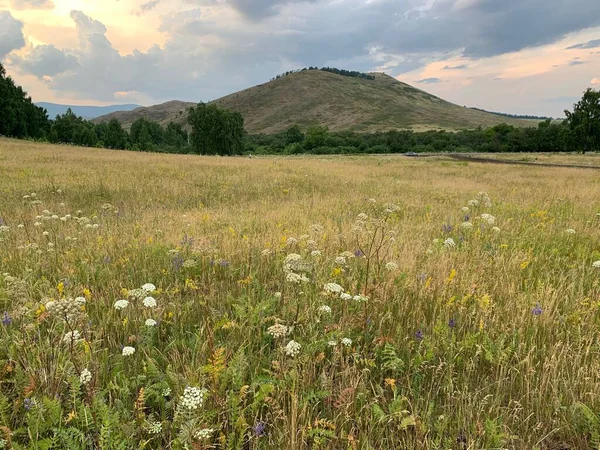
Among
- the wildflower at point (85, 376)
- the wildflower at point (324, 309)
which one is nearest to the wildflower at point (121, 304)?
the wildflower at point (85, 376)

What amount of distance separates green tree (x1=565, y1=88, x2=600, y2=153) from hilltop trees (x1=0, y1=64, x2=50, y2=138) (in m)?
99.8

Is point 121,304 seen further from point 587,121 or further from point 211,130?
point 211,130

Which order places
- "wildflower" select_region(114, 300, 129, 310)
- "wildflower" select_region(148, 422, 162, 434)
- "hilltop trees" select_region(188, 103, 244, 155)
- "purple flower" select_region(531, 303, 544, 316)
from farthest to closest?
"hilltop trees" select_region(188, 103, 244, 155) → "purple flower" select_region(531, 303, 544, 316) → "wildflower" select_region(114, 300, 129, 310) → "wildflower" select_region(148, 422, 162, 434)

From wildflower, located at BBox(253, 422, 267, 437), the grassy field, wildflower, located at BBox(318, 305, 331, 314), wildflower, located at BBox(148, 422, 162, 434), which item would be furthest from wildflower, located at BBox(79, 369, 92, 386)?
wildflower, located at BBox(318, 305, 331, 314)

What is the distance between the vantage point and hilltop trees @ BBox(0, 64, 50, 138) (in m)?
59.3

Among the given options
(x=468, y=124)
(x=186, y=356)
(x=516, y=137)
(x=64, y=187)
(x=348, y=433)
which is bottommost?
(x=348, y=433)

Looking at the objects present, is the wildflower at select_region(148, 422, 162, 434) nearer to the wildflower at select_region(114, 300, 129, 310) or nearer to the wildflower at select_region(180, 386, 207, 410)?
the wildflower at select_region(180, 386, 207, 410)

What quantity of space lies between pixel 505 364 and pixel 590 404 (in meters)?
0.54

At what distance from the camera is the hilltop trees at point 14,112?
59.3m

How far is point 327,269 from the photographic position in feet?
15.3

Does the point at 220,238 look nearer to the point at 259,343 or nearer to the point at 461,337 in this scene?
the point at 259,343

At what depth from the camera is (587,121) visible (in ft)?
201

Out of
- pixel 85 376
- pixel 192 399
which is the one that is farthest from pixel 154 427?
pixel 85 376

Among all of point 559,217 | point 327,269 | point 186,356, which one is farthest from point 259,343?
point 559,217
